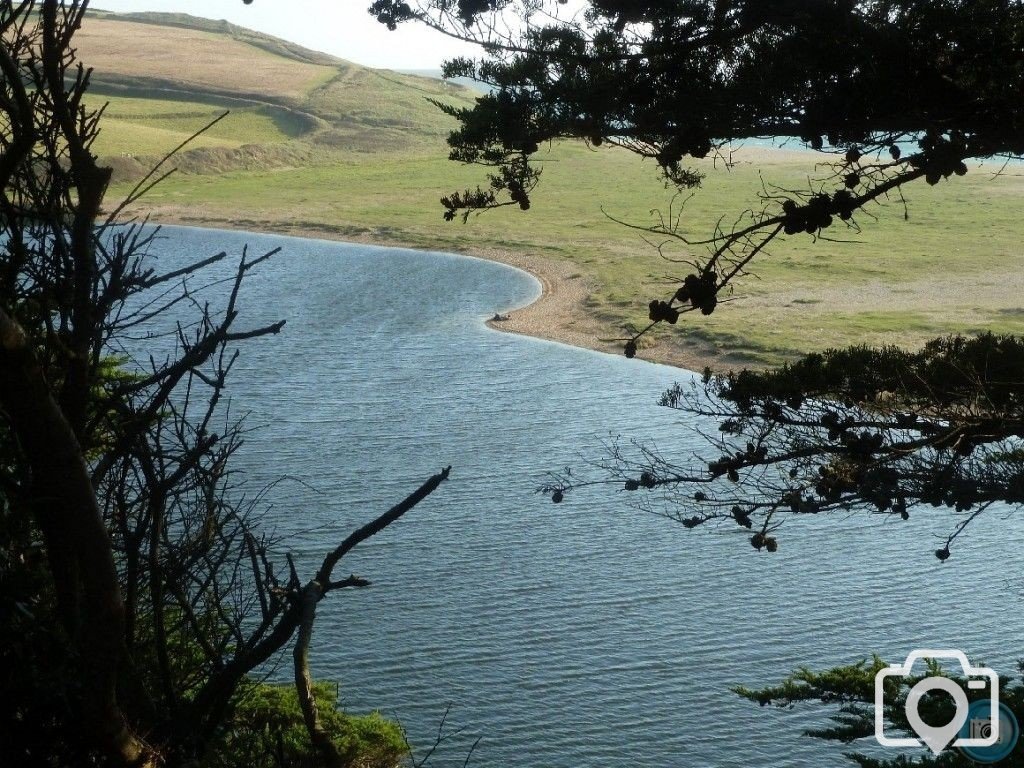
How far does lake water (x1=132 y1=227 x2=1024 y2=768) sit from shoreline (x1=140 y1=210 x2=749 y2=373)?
13.0ft

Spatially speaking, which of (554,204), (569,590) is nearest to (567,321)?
(569,590)

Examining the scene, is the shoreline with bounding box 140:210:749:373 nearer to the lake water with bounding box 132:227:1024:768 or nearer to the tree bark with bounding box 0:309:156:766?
the lake water with bounding box 132:227:1024:768

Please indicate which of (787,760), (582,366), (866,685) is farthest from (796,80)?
(582,366)

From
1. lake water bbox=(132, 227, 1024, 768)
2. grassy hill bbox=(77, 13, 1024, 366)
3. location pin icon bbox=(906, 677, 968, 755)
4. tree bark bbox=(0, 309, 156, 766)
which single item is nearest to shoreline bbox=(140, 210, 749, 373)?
grassy hill bbox=(77, 13, 1024, 366)

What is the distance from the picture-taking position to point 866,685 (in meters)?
7.23

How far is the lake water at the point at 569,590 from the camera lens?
10227 mm

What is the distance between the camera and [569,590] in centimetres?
1266

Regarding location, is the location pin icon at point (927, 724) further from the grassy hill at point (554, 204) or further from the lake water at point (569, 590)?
the grassy hill at point (554, 204)

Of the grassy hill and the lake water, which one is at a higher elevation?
the grassy hill

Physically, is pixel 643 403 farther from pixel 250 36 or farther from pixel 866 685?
pixel 250 36

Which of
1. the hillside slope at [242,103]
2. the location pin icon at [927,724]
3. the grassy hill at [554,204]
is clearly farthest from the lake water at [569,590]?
the hillside slope at [242,103]

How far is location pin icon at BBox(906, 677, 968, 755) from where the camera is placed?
6.38 metres

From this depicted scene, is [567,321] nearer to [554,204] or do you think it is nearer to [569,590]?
[569,590]

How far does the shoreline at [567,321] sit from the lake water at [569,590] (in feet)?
13.0
